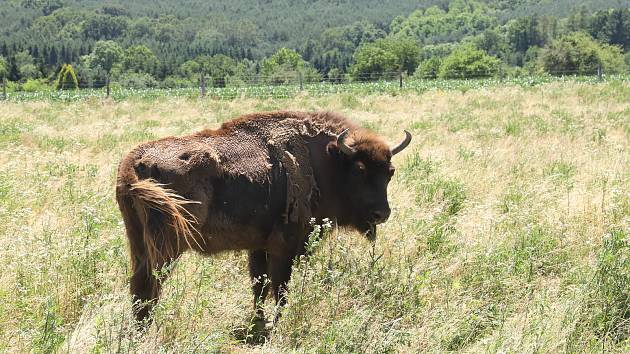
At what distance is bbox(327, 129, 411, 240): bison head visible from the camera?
5.16m

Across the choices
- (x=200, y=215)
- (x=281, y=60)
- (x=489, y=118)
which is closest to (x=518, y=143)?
(x=489, y=118)

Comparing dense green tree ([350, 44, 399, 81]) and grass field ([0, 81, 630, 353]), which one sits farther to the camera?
dense green tree ([350, 44, 399, 81])

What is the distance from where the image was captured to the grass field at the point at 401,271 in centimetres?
402

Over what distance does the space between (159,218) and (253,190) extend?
2.72 feet

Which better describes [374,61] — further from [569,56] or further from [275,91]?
[275,91]

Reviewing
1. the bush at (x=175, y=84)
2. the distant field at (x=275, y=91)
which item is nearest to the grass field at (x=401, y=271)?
the distant field at (x=275, y=91)

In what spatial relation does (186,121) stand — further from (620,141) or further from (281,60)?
(281,60)

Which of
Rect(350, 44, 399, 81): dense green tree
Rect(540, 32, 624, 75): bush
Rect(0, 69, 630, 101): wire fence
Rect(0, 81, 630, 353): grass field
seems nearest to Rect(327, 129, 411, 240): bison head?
Rect(0, 81, 630, 353): grass field

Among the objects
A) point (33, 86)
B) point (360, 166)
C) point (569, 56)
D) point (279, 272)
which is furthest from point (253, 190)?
point (33, 86)

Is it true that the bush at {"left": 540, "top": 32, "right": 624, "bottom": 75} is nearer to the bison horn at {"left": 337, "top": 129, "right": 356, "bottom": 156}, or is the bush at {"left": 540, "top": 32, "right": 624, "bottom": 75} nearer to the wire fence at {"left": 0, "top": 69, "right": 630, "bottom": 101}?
the wire fence at {"left": 0, "top": 69, "right": 630, "bottom": 101}

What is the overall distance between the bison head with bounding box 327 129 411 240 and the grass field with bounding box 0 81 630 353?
0.36 metres

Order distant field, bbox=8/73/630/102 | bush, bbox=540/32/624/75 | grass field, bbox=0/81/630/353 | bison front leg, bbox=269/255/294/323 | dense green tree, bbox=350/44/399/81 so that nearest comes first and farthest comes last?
grass field, bbox=0/81/630/353, bison front leg, bbox=269/255/294/323, distant field, bbox=8/73/630/102, bush, bbox=540/32/624/75, dense green tree, bbox=350/44/399/81

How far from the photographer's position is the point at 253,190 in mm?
4684

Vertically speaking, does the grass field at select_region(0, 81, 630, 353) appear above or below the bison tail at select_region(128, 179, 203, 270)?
below
